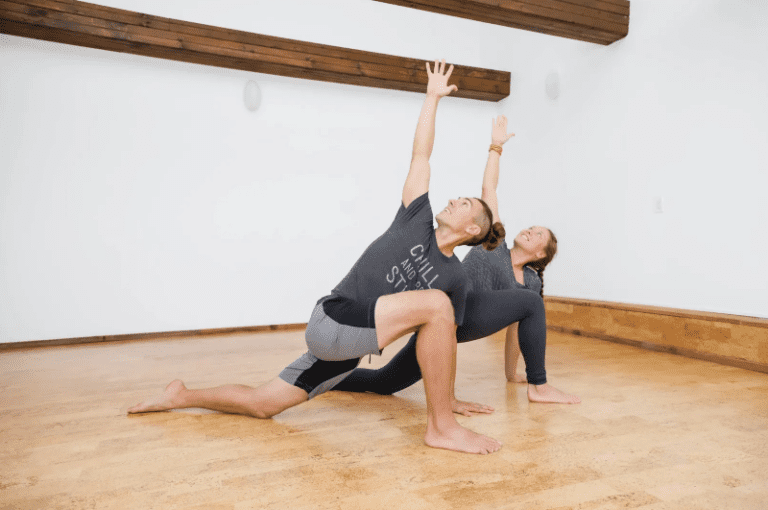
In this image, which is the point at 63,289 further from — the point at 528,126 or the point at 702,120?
the point at 702,120

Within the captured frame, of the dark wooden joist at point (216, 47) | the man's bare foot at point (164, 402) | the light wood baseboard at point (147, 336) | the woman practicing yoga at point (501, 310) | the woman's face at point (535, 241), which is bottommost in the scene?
the light wood baseboard at point (147, 336)

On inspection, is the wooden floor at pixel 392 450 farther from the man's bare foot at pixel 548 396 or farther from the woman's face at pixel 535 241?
the woman's face at pixel 535 241

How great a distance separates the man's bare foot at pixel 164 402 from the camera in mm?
2141

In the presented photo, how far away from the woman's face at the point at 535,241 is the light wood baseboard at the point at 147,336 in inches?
118

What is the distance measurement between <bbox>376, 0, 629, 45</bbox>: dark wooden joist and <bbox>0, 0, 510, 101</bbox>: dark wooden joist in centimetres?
133

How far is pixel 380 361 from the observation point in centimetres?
335

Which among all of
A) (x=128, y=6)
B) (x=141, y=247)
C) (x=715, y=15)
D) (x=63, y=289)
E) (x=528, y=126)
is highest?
(x=128, y=6)

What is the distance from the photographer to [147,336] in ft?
14.9

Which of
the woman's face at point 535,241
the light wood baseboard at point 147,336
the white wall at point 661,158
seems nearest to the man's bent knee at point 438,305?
the woman's face at point 535,241

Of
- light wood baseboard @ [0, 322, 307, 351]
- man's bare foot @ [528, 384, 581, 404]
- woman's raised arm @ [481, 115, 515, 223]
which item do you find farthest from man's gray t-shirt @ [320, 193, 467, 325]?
light wood baseboard @ [0, 322, 307, 351]

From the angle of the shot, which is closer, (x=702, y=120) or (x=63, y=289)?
(x=702, y=120)

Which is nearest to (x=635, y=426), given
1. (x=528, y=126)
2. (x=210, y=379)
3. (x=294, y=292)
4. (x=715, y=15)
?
(x=210, y=379)

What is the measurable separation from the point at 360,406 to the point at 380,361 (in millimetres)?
1091

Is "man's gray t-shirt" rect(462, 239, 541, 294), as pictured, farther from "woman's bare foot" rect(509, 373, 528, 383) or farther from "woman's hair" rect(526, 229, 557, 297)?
"woman's bare foot" rect(509, 373, 528, 383)
